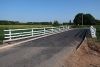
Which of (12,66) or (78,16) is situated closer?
(12,66)

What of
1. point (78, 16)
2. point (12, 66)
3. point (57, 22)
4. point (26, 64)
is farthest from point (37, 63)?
point (78, 16)

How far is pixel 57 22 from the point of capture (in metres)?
106

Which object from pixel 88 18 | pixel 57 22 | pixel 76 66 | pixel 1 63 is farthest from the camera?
pixel 88 18

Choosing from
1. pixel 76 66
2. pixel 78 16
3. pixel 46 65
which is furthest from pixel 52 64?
pixel 78 16

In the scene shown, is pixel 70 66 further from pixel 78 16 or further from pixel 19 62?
pixel 78 16

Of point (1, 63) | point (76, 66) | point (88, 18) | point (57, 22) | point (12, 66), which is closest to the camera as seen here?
point (12, 66)

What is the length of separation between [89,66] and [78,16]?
491ft

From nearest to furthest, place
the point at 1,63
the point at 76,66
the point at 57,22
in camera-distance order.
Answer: the point at 1,63, the point at 76,66, the point at 57,22

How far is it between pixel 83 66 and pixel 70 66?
1.23 meters

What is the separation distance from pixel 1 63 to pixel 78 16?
497 feet

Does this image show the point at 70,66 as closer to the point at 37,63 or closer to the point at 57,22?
the point at 37,63

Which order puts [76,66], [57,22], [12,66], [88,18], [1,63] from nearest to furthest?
[12,66] → [1,63] → [76,66] → [57,22] → [88,18]

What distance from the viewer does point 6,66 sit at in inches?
408

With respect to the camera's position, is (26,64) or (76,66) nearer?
(26,64)
